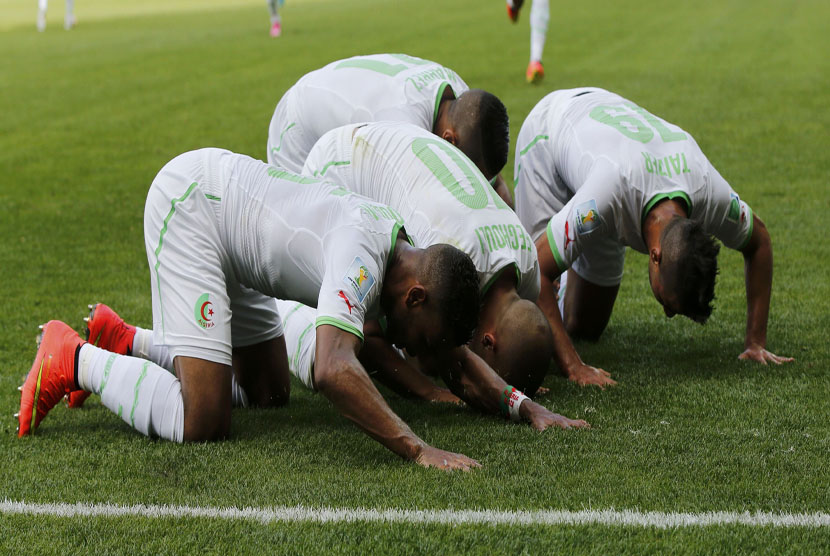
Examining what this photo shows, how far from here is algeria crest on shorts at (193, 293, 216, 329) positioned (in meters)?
4.32

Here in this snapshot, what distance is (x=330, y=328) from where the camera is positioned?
371 centimetres

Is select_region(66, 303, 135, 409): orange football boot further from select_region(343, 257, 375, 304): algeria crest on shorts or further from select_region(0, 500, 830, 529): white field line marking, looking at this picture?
select_region(343, 257, 375, 304): algeria crest on shorts

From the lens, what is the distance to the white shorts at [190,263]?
433cm

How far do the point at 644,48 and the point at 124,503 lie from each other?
57.5 ft

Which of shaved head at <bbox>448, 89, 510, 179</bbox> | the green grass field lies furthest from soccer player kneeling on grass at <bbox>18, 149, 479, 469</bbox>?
shaved head at <bbox>448, 89, 510, 179</bbox>

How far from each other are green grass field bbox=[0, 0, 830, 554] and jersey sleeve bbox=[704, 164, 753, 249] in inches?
27.1

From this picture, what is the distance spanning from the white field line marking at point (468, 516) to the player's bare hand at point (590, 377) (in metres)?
1.77

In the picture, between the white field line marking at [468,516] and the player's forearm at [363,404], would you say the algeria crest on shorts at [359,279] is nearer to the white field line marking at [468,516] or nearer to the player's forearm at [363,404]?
the player's forearm at [363,404]

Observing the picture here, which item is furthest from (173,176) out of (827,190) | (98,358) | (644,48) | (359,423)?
(644,48)

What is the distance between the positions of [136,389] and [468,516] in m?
1.69

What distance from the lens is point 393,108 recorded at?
6.09 meters

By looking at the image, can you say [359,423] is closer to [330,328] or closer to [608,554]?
[330,328]

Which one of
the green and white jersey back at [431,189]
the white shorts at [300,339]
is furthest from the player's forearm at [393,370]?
the green and white jersey back at [431,189]

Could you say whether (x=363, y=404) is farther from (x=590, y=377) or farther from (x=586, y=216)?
(x=586, y=216)
